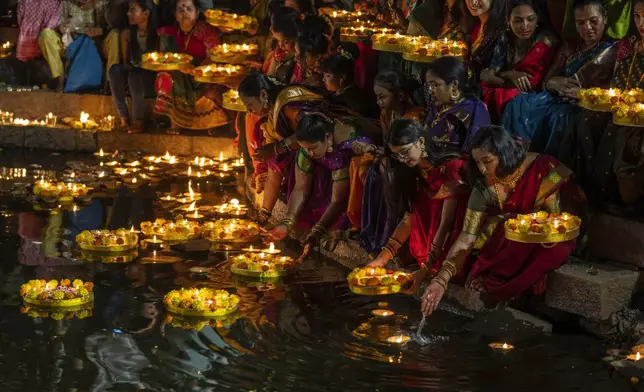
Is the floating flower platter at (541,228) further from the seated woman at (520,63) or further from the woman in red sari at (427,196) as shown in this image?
the seated woman at (520,63)

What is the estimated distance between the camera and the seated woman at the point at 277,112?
947 centimetres

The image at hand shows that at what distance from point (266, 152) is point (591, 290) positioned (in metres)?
3.38

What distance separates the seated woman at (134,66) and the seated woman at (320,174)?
12.6ft

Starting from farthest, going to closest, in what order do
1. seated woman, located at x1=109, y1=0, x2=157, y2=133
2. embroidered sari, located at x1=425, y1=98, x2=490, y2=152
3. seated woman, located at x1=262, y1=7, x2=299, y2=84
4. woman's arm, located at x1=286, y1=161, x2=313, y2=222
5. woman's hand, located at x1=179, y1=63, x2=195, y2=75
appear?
seated woman, located at x1=109, y1=0, x2=157, y2=133 < woman's hand, located at x1=179, y1=63, x2=195, y2=75 < seated woman, located at x1=262, y1=7, x2=299, y2=84 < woman's arm, located at x1=286, y1=161, x2=313, y2=222 < embroidered sari, located at x1=425, y1=98, x2=490, y2=152

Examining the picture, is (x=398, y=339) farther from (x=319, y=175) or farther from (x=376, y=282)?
(x=319, y=175)

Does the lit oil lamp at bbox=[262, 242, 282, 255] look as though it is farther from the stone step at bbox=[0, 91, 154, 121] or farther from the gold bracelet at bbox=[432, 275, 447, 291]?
the stone step at bbox=[0, 91, 154, 121]

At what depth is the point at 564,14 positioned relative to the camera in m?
8.72

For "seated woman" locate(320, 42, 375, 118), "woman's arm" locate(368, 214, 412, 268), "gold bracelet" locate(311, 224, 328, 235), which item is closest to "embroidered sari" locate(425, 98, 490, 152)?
"woman's arm" locate(368, 214, 412, 268)

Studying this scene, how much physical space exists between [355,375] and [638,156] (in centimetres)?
208

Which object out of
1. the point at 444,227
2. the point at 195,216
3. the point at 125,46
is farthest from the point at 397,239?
the point at 125,46

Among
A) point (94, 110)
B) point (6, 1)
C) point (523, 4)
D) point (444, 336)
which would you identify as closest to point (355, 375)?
point (444, 336)

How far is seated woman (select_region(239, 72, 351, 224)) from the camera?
31.1 feet

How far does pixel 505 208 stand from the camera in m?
7.53

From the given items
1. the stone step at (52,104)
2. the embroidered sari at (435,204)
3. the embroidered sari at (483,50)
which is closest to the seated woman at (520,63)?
the embroidered sari at (483,50)
